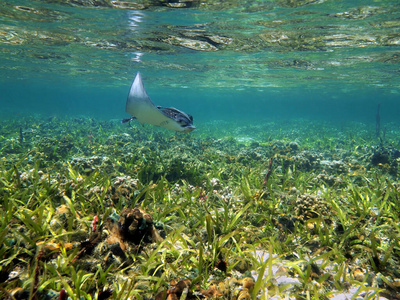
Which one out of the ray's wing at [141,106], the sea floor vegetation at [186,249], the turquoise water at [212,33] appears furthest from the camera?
the turquoise water at [212,33]

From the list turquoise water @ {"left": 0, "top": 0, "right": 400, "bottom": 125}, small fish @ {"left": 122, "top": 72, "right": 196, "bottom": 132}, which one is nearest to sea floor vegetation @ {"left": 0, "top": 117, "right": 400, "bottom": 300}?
small fish @ {"left": 122, "top": 72, "right": 196, "bottom": 132}

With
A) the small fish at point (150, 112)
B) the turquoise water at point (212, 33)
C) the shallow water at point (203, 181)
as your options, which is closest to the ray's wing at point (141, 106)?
the small fish at point (150, 112)

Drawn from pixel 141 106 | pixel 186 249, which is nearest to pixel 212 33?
pixel 141 106

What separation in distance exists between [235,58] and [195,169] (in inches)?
630

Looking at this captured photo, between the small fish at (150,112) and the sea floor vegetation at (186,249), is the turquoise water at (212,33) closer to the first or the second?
the small fish at (150,112)

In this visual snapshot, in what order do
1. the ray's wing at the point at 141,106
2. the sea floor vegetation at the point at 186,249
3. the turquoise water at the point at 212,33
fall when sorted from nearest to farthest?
the sea floor vegetation at the point at 186,249
the ray's wing at the point at 141,106
the turquoise water at the point at 212,33

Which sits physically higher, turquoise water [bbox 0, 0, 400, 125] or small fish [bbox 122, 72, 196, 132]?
turquoise water [bbox 0, 0, 400, 125]

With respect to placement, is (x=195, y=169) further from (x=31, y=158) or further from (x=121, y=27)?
(x=121, y=27)

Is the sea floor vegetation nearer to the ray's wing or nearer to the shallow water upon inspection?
the shallow water

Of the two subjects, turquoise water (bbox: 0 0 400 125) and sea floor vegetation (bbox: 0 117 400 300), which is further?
turquoise water (bbox: 0 0 400 125)

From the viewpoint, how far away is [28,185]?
450 cm

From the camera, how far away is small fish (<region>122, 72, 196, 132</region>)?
515cm

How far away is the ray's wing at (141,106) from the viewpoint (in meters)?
5.11

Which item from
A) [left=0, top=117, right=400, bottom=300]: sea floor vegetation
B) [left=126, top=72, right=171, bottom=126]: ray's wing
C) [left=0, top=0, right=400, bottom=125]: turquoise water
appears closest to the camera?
[left=0, top=117, right=400, bottom=300]: sea floor vegetation
